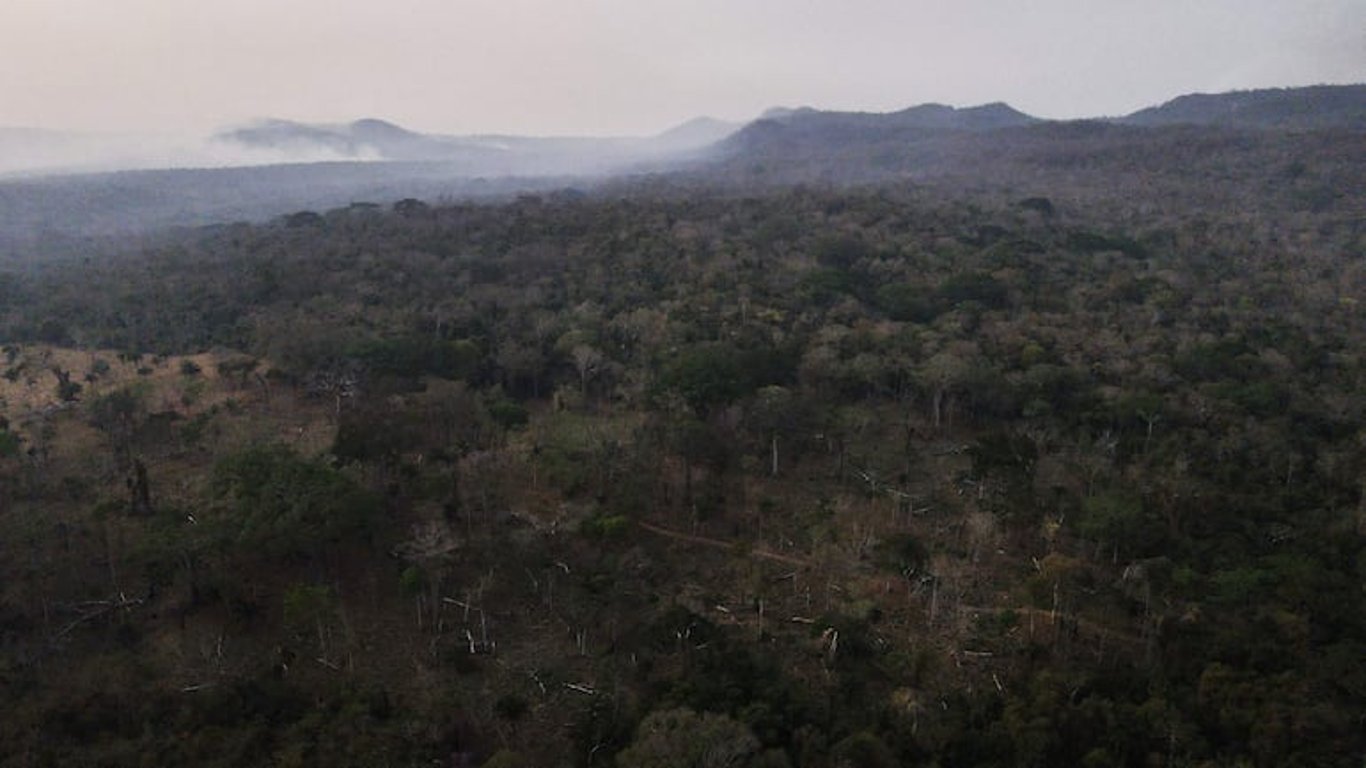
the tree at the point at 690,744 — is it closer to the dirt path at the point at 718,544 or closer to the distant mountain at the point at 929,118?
the dirt path at the point at 718,544

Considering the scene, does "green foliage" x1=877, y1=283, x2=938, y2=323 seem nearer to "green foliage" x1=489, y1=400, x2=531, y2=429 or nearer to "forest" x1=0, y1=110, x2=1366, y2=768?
"forest" x1=0, y1=110, x2=1366, y2=768

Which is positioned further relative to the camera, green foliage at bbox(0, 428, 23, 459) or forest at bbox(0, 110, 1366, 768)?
green foliage at bbox(0, 428, 23, 459)

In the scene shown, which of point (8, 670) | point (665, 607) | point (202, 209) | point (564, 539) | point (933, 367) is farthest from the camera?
point (202, 209)

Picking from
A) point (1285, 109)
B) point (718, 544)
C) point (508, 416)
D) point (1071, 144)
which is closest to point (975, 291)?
point (508, 416)

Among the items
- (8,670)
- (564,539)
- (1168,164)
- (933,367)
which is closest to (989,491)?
(933,367)

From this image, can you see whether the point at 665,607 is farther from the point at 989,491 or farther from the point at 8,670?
the point at 8,670

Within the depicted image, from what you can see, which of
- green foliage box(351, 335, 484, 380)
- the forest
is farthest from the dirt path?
green foliage box(351, 335, 484, 380)

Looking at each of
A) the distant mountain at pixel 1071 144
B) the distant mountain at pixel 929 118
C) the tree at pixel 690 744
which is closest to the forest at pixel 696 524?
the tree at pixel 690 744

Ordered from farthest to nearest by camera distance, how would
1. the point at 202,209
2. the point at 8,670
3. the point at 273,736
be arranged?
the point at 202,209, the point at 8,670, the point at 273,736
